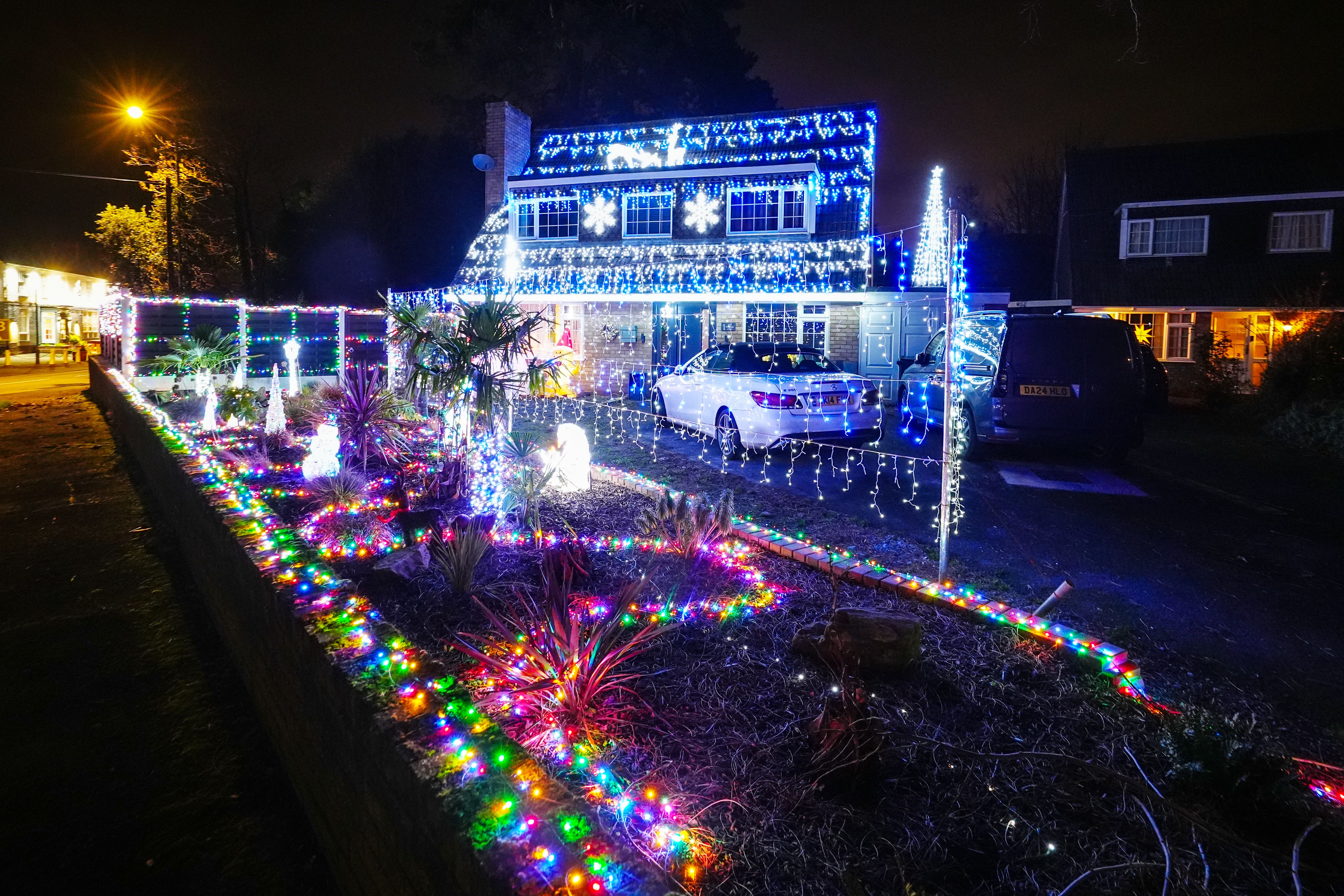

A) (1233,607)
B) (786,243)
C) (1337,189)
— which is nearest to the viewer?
(1233,607)

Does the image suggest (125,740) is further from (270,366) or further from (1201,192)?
(1201,192)

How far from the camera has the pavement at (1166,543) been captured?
3.83m

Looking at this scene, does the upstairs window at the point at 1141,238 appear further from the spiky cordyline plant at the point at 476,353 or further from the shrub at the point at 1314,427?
the spiky cordyline plant at the point at 476,353

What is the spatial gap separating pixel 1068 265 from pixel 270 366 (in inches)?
899

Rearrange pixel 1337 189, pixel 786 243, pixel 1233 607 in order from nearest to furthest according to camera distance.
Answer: pixel 1233 607, pixel 786 243, pixel 1337 189

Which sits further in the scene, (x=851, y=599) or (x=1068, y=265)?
(x=1068, y=265)

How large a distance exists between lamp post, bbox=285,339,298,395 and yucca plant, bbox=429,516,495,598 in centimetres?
688

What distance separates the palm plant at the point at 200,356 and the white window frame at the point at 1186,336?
2330 centimetres

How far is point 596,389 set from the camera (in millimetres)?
19797

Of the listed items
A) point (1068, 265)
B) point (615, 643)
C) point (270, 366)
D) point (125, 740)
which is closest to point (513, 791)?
point (615, 643)

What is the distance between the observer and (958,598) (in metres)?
4.13

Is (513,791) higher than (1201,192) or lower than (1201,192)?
lower

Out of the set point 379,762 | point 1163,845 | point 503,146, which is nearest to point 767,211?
point 503,146

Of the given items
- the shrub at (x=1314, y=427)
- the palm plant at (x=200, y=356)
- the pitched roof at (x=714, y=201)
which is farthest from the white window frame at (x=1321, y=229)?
the palm plant at (x=200, y=356)
